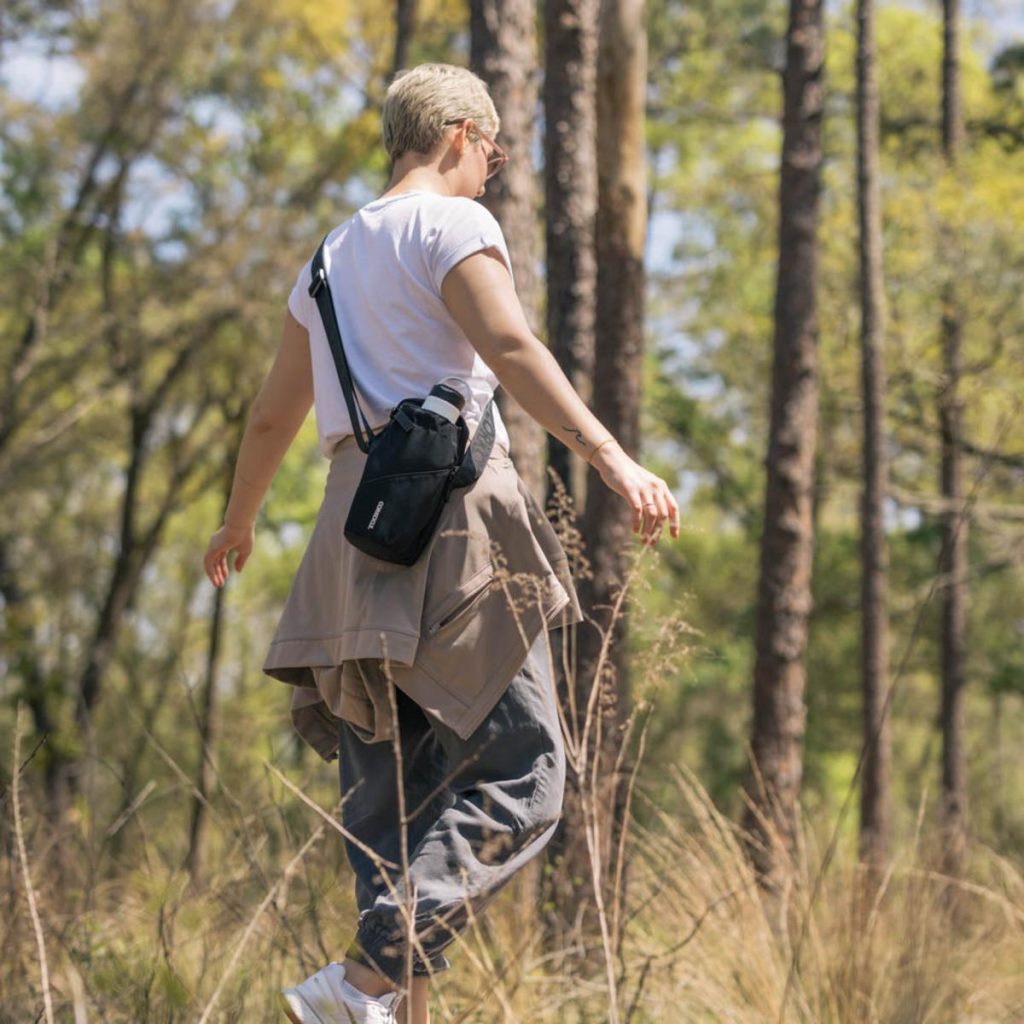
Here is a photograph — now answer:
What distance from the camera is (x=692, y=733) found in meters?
24.0

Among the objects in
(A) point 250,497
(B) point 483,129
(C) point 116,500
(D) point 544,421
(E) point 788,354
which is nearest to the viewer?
(D) point 544,421

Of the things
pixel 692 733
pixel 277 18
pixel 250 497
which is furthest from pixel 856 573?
pixel 250 497

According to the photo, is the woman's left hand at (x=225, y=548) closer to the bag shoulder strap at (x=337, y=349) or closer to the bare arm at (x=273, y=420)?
the bare arm at (x=273, y=420)

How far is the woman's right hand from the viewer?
2.76 meters

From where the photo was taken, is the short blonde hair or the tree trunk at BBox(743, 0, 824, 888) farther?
the tree trunk at BBox(743, 0, 824, 888)

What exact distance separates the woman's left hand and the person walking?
1.19 feet

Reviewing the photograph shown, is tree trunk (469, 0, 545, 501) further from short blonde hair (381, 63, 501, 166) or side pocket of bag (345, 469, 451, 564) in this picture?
side pocket of bag (345, 469, 451, 564)

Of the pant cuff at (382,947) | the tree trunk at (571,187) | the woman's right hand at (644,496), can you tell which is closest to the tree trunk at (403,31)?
the tree trunk at (571,187)

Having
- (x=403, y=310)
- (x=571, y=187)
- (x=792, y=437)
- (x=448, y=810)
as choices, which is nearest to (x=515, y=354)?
(x=403, y=310)

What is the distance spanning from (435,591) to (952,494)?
1309 centimetres

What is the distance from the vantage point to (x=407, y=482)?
9.35ft

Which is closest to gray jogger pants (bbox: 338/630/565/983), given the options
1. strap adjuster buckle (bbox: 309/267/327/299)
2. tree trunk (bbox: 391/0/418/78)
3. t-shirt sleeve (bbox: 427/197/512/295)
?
t-shirt sleeve (bbox: 427/197/512/295)

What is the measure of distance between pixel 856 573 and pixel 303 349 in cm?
1687

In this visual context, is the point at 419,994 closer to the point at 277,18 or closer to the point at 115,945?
the point at 115,945
